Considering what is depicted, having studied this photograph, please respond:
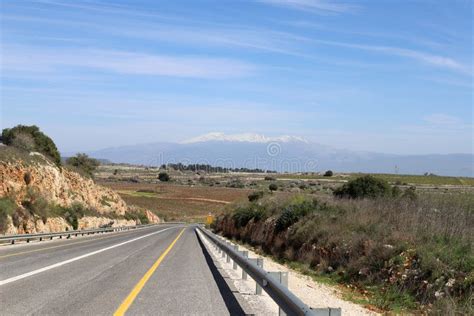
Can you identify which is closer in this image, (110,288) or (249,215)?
(110,288)

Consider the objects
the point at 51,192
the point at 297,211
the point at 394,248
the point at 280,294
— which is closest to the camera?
the point at 280,294

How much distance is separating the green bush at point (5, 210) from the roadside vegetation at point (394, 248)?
19559mm

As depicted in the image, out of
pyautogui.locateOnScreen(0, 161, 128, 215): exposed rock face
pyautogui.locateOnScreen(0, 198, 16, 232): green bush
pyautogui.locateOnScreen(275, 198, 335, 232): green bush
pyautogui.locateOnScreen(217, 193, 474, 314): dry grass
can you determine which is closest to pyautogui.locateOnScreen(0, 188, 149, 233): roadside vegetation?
pyautogui.locateOnScreen(0, 198, 16, 232): green bush

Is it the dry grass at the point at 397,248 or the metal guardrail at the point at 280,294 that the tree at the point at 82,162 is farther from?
the metal guardrail at the point at 280,294

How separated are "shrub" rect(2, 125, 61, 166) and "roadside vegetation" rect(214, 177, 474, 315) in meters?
37.6

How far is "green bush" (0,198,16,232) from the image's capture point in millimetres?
36203

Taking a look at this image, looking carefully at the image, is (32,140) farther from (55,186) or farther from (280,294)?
(280,294)

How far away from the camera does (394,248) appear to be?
14406 mm

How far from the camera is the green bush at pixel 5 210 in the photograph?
3620cm

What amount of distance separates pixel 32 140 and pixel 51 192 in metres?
9.67

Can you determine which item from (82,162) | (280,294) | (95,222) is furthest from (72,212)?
(280,294)

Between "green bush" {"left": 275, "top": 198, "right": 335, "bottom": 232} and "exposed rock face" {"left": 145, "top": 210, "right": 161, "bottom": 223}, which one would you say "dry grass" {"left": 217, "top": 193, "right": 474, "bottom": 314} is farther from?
"exposed rock face" {"left": 145, "top": 210, "right": 161, "bottom": 223}

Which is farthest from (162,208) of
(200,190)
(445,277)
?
(445,277)

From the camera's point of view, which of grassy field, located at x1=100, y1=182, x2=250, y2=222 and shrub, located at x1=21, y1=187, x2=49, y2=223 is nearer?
shrub, located at x1=21, y1=187, x2=49, y2=223
